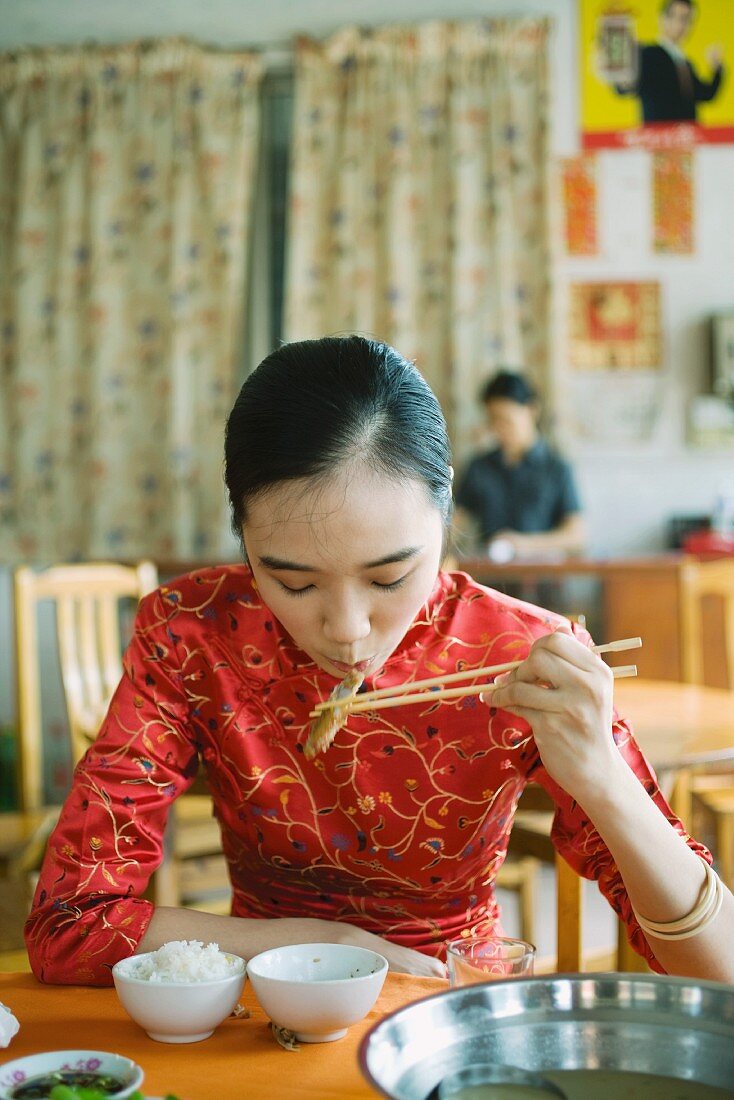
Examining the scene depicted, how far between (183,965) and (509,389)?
3.97m

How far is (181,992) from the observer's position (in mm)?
877

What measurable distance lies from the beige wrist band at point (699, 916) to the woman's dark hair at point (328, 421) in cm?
45

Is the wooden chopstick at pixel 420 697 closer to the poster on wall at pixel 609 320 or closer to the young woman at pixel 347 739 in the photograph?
the young woman at pixel 347 739

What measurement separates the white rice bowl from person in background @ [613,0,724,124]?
16.4 ft

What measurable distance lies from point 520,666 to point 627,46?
16.0 feet

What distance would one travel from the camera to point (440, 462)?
1198 millimetres

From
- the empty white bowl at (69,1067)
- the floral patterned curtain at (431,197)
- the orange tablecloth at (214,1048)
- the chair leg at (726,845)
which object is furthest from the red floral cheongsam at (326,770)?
the floral patterned curtain at (431,197)

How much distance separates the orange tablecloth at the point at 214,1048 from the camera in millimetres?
831

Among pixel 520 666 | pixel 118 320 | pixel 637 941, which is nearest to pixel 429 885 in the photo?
pixel 637 941

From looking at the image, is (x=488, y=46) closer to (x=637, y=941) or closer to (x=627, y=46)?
(x=627, y=46)

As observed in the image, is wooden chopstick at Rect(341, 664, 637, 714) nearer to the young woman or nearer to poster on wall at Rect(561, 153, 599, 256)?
the young woman

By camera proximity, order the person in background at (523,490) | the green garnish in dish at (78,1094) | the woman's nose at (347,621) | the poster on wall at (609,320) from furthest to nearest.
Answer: the poster on wall at (609,320), the person in background at (523,490), the woman's nose at (347,621), the green garnish in dish at (78,1094)

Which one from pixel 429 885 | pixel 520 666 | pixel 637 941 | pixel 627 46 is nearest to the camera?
pixel 520 666

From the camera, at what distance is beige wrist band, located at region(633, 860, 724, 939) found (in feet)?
3.39
